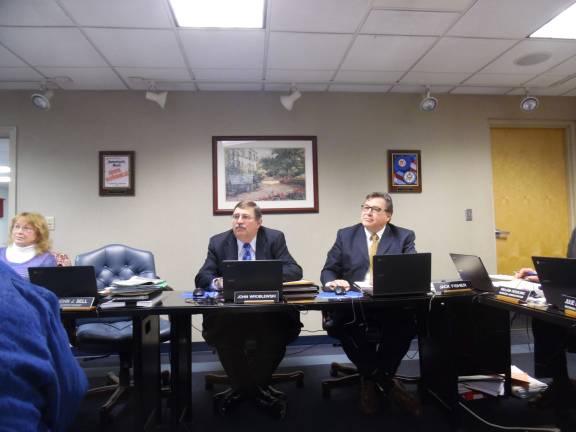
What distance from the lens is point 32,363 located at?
544mm

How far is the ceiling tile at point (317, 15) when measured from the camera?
2.04 meters

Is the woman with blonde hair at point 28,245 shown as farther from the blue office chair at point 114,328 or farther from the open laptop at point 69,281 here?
the open laptop at point 69,281

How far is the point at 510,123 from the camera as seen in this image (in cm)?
356

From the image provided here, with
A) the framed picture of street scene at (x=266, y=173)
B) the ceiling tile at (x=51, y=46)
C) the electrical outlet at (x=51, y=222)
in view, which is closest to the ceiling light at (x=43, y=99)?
the ceiling tile at (x=51, y=46)

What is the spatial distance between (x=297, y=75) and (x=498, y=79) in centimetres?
183

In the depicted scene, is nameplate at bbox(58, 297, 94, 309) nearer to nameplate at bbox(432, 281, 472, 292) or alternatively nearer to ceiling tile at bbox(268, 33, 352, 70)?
nameplate at bbox(432, 281, 472, 292)

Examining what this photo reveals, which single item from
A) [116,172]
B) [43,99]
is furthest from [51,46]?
[116,172]

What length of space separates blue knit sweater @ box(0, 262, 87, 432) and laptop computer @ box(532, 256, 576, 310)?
62.1 inches

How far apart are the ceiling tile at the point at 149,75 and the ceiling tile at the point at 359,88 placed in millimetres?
1325

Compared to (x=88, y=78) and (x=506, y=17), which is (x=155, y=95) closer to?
(x=88, y=78)

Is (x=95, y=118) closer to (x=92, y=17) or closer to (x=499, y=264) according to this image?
(x=92, y=17)

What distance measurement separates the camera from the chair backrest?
8.02 feet

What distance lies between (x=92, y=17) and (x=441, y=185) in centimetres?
316

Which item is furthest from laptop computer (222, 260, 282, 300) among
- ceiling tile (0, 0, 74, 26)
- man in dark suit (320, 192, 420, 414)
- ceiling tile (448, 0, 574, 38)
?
ceiling tile (448, 0, 574, 38)
